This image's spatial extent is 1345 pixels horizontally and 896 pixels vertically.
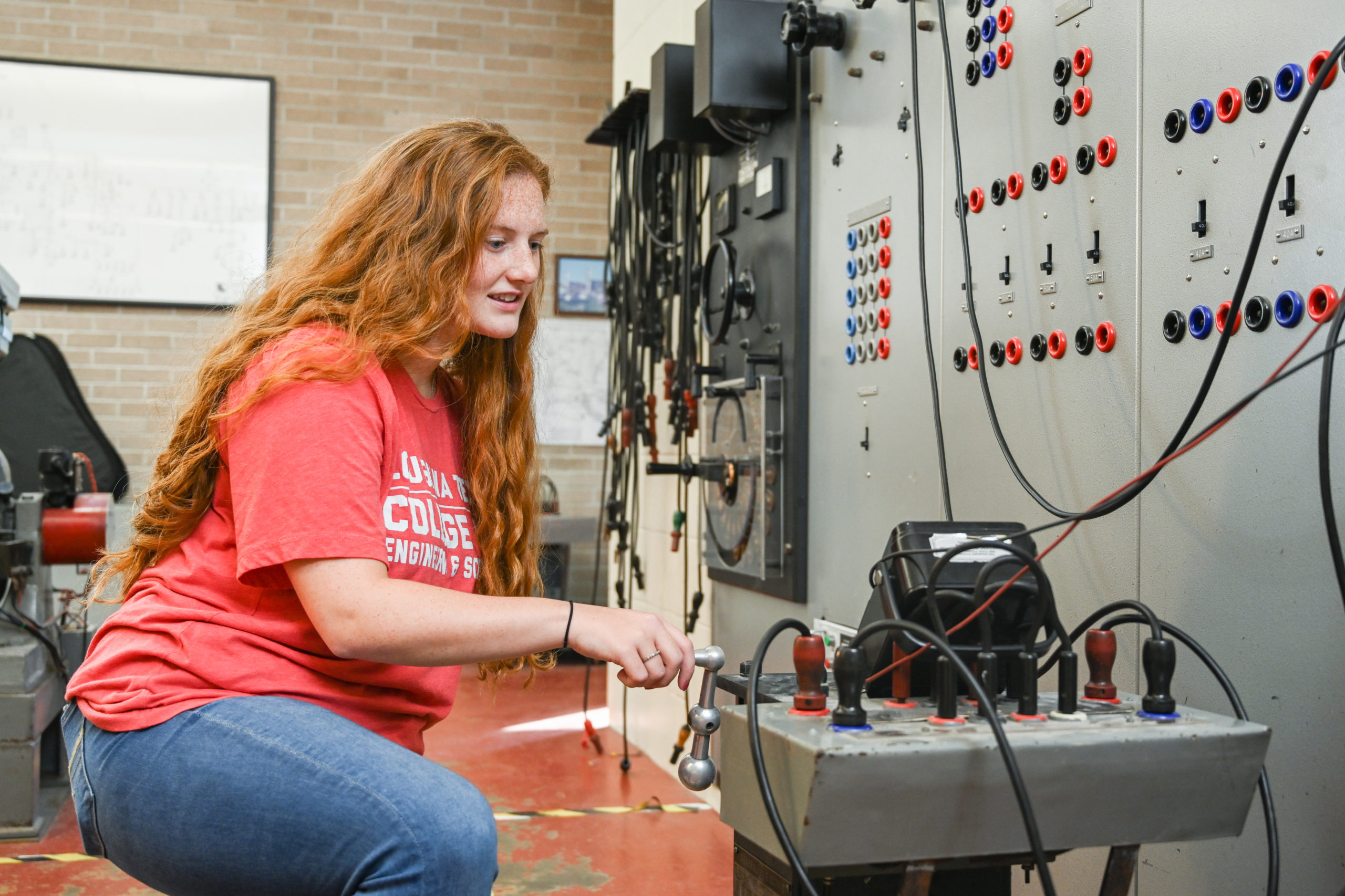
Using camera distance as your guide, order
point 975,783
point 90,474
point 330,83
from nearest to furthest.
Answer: point 975,783
point 90,474
point 330,83

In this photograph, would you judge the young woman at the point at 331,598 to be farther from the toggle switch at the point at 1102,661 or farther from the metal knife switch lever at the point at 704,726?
the toggle switch at the point at 1102,661

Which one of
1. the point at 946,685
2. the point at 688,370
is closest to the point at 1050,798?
the point at 946,685

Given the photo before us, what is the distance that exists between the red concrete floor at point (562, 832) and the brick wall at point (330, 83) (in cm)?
212

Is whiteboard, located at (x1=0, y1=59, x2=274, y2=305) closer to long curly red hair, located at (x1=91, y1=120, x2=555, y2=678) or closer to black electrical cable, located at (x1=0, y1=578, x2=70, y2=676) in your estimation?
black electrical cable, located at (x1=0, y1=578, x2=70, y2=676)

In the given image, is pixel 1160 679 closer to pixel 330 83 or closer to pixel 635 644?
pixel 635 644

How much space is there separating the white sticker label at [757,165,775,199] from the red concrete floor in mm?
1459

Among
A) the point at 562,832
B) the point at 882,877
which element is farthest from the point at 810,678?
the point at 562,832

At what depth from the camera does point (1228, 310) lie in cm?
136

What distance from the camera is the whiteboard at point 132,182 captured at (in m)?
5.15

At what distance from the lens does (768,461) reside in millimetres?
2658

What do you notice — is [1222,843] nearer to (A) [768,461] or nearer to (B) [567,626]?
(B) [567,626]

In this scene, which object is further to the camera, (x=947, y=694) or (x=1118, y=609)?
(x=1118, y=609)

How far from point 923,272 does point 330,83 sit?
4395mm

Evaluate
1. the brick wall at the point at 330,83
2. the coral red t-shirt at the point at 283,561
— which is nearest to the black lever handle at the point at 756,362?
the coral red t-shirt at the point at 283,561
